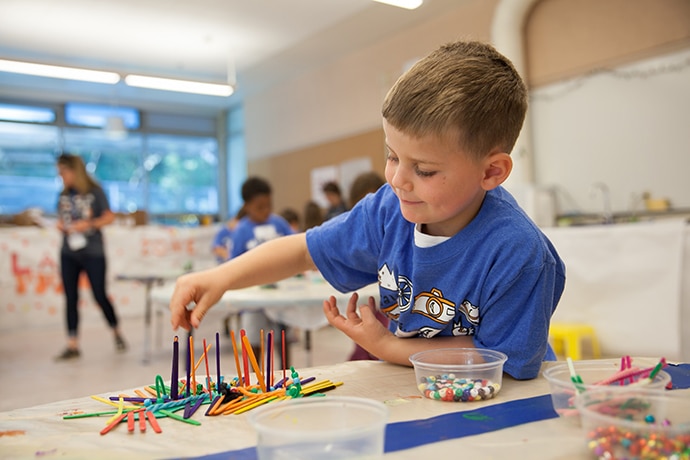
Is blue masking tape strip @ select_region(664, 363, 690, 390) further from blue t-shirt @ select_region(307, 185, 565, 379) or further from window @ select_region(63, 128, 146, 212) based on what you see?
window @ select_region(63, 128, 146, 212)

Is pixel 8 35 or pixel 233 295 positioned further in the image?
pixel 8 35

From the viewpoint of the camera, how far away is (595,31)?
4680 mm

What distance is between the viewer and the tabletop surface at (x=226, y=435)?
0.61 metres

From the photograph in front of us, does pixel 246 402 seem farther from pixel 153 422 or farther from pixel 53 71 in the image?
pixel 53 71

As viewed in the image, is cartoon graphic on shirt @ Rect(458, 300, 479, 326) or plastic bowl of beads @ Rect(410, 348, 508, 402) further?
cartoon graphic on shirt @ Rect(458, 300, 479, 326)

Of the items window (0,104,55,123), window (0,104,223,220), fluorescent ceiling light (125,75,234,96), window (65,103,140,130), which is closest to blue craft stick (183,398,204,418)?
fluorescent ceiling light (125,75,234,96)

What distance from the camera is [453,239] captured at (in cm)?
95

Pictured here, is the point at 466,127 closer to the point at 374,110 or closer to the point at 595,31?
the point at 595,31

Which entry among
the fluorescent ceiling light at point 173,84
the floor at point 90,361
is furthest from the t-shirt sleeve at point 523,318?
the fluorescent ceiling light at point 173,84

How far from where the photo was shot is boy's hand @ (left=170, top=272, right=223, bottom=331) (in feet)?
3.13

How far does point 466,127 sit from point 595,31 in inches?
177

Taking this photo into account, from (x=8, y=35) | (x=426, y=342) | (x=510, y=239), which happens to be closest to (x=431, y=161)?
(x=510, y=239)

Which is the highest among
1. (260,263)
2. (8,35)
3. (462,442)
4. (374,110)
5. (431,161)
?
(8,35)

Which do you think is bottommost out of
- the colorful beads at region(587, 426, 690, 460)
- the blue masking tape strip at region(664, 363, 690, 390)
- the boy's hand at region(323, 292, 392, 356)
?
the blue masking tape strip at region(664, 363, 690, 390)
